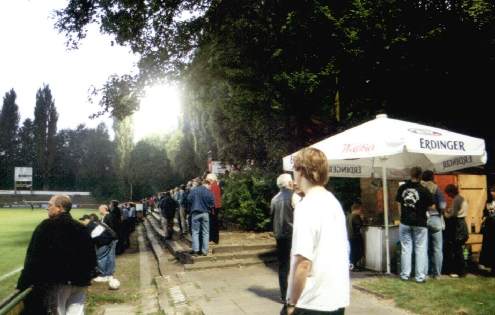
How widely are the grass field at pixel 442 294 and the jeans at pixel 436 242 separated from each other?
0.28 meters

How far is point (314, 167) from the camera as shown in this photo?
285cm

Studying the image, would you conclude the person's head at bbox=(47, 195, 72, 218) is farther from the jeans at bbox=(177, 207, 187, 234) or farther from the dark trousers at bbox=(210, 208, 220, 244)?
the jeans at bbox=(177, 207, 187, 234)

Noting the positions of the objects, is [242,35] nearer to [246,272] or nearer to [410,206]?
[246,272]

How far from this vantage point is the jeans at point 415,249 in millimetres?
7875

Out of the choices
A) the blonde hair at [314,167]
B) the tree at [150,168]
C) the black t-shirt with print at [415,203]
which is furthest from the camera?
the tree at [150,168]

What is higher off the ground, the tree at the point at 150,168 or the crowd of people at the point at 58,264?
the tree at the point at 150,168

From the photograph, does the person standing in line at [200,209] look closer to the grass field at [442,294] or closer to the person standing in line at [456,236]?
the grass field at [442,294]

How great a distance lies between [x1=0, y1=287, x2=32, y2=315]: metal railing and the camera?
17.5 ft

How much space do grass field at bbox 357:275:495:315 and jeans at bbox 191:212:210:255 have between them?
4296mm

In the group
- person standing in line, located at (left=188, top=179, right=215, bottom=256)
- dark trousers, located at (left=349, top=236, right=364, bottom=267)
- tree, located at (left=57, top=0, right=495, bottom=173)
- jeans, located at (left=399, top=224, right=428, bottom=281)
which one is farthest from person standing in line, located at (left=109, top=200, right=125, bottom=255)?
jeans, located at (left=399, top=224, right=428, bottom=281)

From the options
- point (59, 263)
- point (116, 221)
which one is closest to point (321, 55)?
point (116, 221)

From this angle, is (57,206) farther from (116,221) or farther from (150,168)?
(150,168)

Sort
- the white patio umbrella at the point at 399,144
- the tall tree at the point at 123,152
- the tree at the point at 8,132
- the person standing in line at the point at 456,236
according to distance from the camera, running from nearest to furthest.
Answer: the white patio umbrella at the point at 399,144, the person standing in line at the point at 456,236, the tall tree at the point at 123,152, the tree at the point at 8,132

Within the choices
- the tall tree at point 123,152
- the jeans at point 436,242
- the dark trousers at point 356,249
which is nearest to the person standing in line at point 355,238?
the dark trousers at point 356,249
